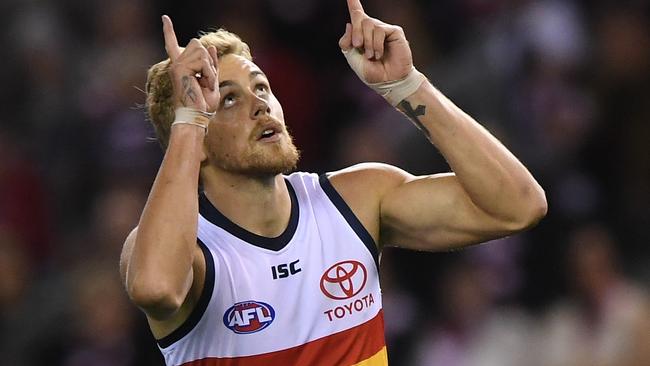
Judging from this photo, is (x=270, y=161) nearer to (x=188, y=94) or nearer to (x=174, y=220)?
(x=188, y=94)

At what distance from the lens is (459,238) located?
505 centimetres

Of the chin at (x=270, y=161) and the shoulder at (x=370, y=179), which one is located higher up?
the chin at (x=270, y=161)

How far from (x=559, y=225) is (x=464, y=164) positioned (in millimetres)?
3555

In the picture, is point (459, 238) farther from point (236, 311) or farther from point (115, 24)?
point (115, 24)

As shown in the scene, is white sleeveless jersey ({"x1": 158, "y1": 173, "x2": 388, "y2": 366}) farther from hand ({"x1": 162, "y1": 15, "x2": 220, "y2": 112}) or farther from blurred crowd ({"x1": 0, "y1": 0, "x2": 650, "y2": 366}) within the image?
blurred crowd ({"x1": 0, "y1": 0, "x2": 650, "y2": 366})

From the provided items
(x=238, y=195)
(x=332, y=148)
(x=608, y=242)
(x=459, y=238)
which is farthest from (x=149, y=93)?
(x=332, y=148)

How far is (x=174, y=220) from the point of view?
4520 millimetres

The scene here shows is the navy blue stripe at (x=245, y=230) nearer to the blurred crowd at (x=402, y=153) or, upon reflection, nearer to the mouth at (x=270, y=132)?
the mouth at (x=270, y=132)

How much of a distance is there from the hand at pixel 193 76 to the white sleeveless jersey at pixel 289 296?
0.55 meters

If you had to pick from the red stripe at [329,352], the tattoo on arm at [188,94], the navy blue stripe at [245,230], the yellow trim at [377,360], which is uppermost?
the tattoo on arm at [188,94]

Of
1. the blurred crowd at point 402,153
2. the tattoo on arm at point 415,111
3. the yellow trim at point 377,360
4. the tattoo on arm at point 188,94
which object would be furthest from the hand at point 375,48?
the blurred crowd at point 402,153

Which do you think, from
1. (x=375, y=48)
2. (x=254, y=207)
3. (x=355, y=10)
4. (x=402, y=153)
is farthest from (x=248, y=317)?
(x=402, y=153)

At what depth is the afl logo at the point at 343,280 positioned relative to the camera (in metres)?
5.02

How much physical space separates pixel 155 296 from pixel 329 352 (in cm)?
81
